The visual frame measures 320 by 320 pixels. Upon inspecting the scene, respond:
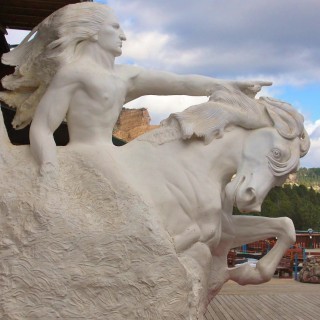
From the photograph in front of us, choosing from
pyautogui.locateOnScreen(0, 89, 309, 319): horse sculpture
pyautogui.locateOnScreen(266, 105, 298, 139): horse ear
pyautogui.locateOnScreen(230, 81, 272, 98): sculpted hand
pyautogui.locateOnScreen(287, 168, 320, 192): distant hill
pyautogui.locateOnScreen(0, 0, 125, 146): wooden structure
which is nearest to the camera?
pyautogui.locateOnScreen(0, 89, 309, 319): horse sculpture

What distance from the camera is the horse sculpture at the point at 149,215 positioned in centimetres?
265

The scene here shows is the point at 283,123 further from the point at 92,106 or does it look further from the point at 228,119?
the point at 92,106

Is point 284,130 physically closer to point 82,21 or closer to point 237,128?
point 237,128

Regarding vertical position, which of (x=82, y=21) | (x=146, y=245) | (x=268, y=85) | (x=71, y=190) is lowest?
(x=146, y=245)

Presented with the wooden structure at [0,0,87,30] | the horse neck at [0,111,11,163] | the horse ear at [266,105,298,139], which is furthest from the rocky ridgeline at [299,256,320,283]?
the horse neck at [0,111,11,163]

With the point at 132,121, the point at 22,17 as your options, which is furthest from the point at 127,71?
the point at 132,121

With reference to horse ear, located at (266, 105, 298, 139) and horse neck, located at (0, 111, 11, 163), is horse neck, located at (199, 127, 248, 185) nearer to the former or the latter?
horse ear, located at (266, 105, 298, 139)

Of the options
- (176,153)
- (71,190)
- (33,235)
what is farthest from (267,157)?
(33,235)

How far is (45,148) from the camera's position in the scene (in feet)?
9.46

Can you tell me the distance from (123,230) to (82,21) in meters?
1.17

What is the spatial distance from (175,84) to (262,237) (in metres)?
1.05

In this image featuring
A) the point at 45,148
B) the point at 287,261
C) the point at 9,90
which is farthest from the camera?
the point at 287,261

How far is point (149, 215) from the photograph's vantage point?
2.75 meters

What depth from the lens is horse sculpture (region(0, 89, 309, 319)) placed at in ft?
8.68
